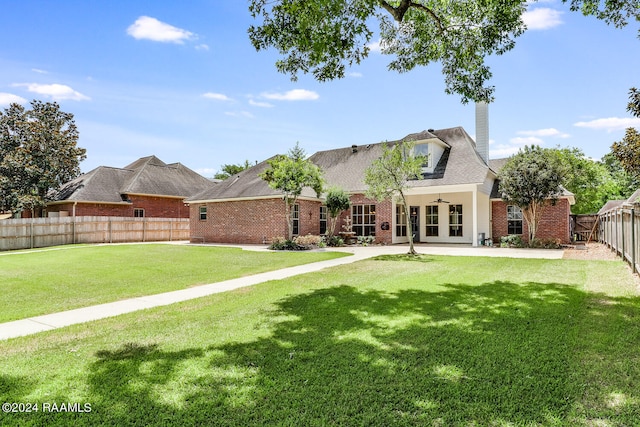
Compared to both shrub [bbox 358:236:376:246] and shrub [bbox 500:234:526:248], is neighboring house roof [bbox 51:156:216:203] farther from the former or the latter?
shrub [bbox 500:234:526:248]

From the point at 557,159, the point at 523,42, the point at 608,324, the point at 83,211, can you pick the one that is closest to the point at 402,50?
the point at 523,42

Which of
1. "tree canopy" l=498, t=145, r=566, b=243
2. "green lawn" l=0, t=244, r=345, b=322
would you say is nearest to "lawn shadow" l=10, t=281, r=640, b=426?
"green lawn" l=0, t=244, r=345, b=322

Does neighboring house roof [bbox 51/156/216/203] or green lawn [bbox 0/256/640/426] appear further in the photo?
neighboring house roof [bbox 51/156/216/203]

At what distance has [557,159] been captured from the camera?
56.2ft

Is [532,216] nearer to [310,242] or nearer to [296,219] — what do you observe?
[310,242]

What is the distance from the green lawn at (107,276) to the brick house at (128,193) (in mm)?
13500

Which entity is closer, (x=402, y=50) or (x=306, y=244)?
(x=402, y=50)

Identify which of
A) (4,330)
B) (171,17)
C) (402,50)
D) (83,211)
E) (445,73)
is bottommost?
(4,330)

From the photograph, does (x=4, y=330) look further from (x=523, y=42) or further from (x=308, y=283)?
(x=523, y=42)

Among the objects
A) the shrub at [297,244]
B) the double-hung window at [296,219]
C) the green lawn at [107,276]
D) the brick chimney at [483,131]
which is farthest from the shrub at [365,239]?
the brick chimney at [483,131]

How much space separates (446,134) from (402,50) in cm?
1269

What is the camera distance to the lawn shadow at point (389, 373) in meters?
2.74

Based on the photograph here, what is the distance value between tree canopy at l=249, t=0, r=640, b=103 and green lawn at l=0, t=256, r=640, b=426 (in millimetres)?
5956

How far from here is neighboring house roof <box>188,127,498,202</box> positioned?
19188 mm
